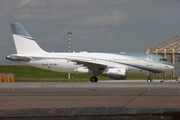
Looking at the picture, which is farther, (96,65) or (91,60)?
(91,60)

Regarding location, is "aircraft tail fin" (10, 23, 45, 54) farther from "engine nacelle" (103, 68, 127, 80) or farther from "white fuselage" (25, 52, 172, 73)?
"engine nacelle" (103, 68, 127, 80)

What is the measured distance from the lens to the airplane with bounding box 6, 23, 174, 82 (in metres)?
37.4

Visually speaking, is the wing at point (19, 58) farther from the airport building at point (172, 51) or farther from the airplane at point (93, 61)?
the airport building at point (172, 51)

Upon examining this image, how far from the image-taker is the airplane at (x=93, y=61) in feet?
123

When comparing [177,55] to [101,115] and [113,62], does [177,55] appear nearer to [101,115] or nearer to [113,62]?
[113,62]

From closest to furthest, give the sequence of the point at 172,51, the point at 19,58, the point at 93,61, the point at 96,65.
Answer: the point at 96,65, the point at 93,61, the point at 19,58, the point at 172,51

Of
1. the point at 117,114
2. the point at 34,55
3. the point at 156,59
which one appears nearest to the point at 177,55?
the point at 156,59

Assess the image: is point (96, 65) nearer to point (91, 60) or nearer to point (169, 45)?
point (91, 60)

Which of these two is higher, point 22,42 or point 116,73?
point 22,42

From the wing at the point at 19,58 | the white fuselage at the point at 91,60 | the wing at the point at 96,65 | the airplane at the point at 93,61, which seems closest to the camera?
the wing at the point at 96,65

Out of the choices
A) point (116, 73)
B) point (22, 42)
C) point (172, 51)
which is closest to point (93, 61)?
point (116, 73)

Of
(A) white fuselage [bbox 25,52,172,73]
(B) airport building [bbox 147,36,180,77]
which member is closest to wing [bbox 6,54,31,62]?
(A) white fuselage [bbox 25,52,172,73]

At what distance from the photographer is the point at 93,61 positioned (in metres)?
37.9

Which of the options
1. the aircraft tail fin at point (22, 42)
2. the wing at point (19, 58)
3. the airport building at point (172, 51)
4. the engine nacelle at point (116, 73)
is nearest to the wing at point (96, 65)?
the engine nacelle at point (116, 73)
